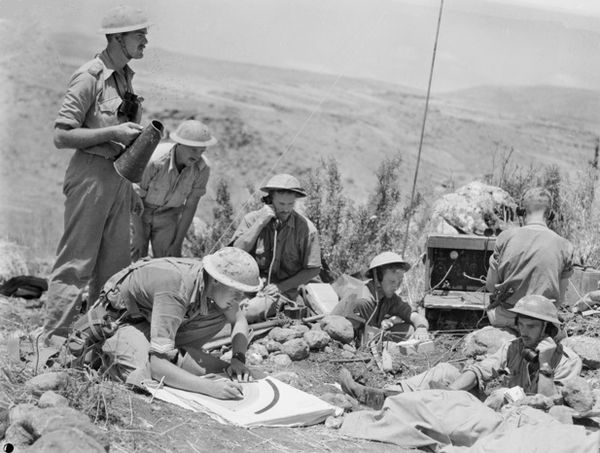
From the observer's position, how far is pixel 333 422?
4.63 metres

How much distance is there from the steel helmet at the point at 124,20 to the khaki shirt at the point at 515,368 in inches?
110

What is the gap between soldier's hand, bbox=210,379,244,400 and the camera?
4523 millimetres

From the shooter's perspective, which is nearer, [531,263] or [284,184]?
[531,263]

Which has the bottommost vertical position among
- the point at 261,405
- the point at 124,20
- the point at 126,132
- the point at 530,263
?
the point at 261,405

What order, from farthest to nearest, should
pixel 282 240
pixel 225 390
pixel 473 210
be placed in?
pixel 473 210 → pixel 282 240 → pixel 225 390

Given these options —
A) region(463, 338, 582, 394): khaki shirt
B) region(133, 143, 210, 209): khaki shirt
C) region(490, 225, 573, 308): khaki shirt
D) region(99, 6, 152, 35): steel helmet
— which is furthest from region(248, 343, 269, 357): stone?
region(99, 6, 152, 35): steel helmet

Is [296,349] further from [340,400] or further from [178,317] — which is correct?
[178,317]

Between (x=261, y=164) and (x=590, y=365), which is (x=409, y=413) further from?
(x=261, y=164)

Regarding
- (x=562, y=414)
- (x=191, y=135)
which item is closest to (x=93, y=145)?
(x=191, y=135)

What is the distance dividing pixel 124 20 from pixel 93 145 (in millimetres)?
766

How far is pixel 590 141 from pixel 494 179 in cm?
1617

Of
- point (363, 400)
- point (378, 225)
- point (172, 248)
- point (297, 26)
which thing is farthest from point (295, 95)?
point (363, 400)

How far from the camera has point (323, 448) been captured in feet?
14.0

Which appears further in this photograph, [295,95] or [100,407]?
[295,95]
